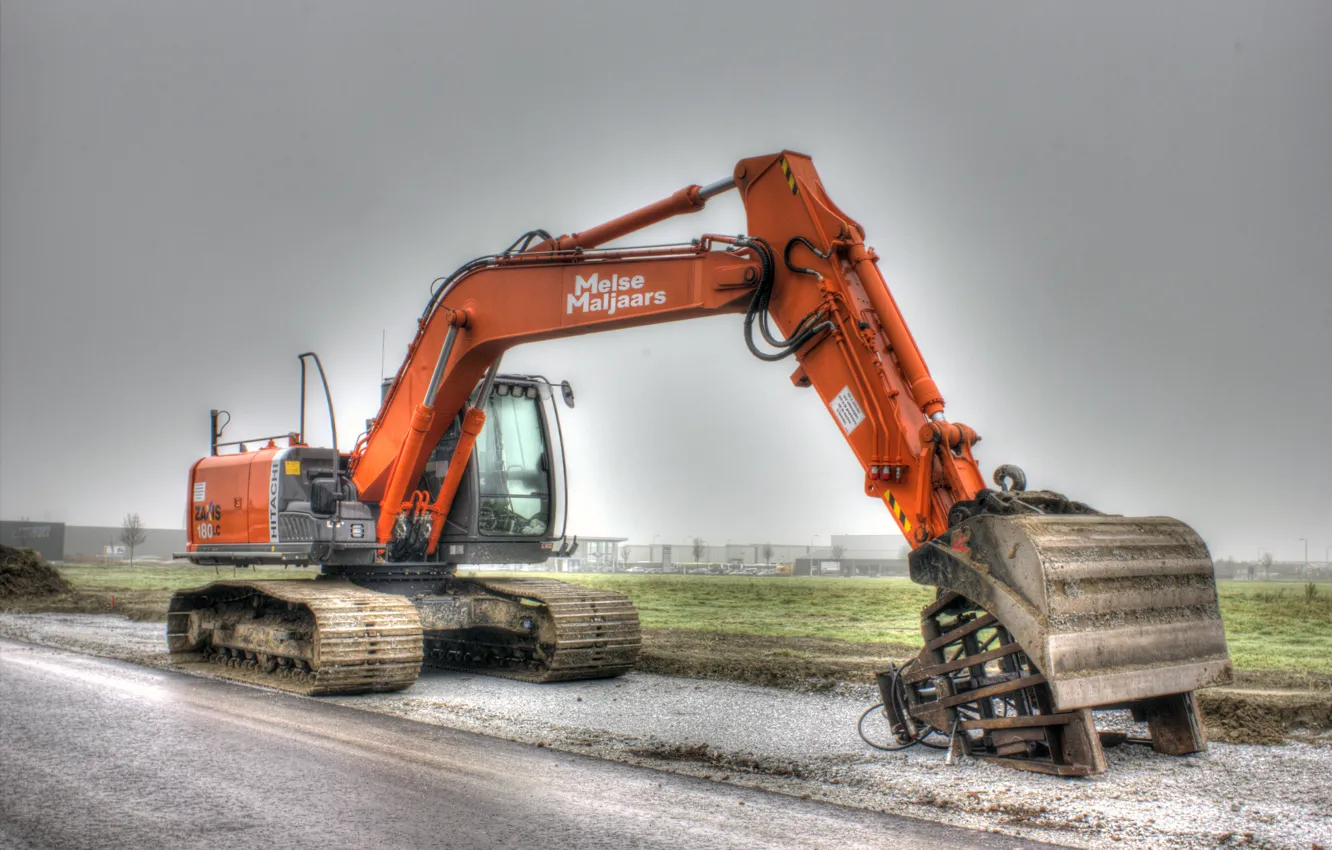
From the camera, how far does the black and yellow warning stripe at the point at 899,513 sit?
6.41 m

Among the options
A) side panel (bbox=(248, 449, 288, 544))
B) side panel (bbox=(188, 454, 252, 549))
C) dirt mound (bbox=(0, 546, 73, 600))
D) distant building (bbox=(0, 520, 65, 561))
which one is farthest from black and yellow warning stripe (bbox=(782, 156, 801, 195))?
distant building (bbox=(0, 520, 65, 561))

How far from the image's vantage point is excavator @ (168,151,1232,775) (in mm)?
5867

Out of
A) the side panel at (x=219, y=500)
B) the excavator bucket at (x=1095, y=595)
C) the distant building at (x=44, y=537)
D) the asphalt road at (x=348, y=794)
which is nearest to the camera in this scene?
the asphalt road at (x=348, y=794)

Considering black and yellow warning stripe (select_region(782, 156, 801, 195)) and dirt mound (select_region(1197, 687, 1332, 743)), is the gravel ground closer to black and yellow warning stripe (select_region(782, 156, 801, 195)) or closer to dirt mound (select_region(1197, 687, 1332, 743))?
dirt mound (select_region(1197, 687, 1332, 743))

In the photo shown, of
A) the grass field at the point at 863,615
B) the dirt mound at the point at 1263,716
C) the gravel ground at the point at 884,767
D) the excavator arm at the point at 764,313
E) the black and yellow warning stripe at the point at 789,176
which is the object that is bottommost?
the grass field at the point at 863,615

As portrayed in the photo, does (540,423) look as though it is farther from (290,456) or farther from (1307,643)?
(1307,643)

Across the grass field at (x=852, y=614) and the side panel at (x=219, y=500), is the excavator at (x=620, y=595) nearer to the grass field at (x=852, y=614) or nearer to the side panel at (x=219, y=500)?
the side panel at (x=219, y=500)

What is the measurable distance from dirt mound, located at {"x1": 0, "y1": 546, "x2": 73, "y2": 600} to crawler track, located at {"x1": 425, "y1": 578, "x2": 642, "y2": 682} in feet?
51.7

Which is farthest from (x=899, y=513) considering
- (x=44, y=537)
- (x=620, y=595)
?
(x=44, y=537)

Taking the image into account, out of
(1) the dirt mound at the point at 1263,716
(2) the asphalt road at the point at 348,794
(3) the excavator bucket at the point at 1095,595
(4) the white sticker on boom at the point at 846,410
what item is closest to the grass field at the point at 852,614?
(1) the dirt mound at the point at 1263,716

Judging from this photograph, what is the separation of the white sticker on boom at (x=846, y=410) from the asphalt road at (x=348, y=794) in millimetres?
2356

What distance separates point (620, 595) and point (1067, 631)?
20.4 feet

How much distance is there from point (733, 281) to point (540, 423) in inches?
176

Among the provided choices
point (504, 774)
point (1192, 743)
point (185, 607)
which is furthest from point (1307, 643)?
point (185, 607)
